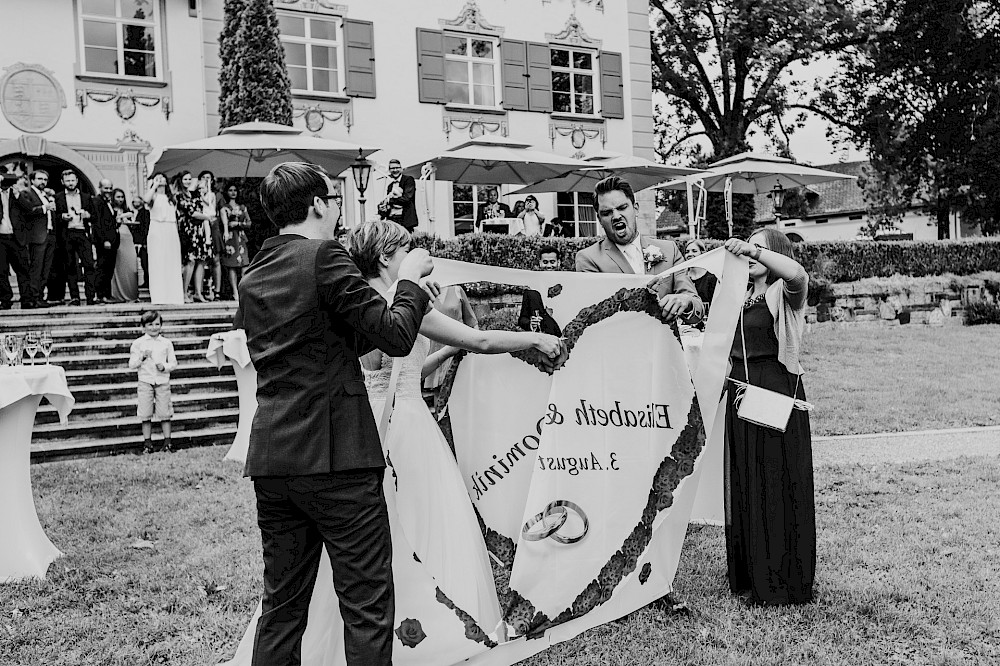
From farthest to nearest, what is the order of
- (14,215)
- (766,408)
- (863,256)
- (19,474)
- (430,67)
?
1. (430,67)
2. (863,256)
3. (14,215)
4. (19,474)
5. (766,408)

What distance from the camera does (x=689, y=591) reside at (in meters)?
4.52

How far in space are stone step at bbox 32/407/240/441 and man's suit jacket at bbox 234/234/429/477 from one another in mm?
7579

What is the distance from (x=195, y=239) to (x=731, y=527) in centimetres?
1139

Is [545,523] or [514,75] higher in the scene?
[514,75]

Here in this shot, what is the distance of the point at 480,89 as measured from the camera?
19.6 m

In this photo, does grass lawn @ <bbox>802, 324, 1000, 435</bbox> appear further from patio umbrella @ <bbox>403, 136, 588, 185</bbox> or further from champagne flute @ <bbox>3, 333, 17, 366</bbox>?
champagne flute @ <bbox>3, 333, 17, 366</bbox>

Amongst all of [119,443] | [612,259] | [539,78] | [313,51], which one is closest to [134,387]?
[119,443]

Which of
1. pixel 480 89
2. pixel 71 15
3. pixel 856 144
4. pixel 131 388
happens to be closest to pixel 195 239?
pixel 131 388

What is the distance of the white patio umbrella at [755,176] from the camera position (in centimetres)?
1644

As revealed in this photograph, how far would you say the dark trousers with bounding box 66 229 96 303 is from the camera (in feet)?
42.2

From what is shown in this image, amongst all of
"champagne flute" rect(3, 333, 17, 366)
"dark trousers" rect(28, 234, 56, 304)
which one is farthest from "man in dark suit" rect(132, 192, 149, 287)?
"champagne flute" rect(3, 333, 17, 366)

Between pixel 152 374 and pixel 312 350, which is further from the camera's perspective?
pixel 152 374

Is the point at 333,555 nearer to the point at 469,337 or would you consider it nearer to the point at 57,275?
the point at 469,337

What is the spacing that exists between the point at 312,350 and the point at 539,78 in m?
18.0
